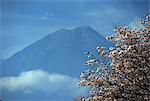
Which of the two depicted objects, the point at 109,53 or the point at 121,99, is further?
the point at 109,53

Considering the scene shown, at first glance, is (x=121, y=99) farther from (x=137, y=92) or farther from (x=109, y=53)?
(x=109, y=53)

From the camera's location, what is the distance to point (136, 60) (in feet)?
69.8

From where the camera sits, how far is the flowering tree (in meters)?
21.2

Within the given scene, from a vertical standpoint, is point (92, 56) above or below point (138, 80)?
above

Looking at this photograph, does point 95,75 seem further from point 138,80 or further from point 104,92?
point 138,80

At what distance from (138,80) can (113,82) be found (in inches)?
54.2

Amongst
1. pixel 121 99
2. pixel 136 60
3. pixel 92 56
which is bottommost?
pixel 121 99

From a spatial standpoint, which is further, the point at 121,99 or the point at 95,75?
the point at 95,75

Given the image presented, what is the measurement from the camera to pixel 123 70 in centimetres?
2180

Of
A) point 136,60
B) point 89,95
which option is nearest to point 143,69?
point 136,60

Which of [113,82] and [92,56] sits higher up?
[92,56]

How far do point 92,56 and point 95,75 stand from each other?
116cm

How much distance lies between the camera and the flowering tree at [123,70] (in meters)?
21.2

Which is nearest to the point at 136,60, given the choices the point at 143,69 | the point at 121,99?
the point at 143,69
